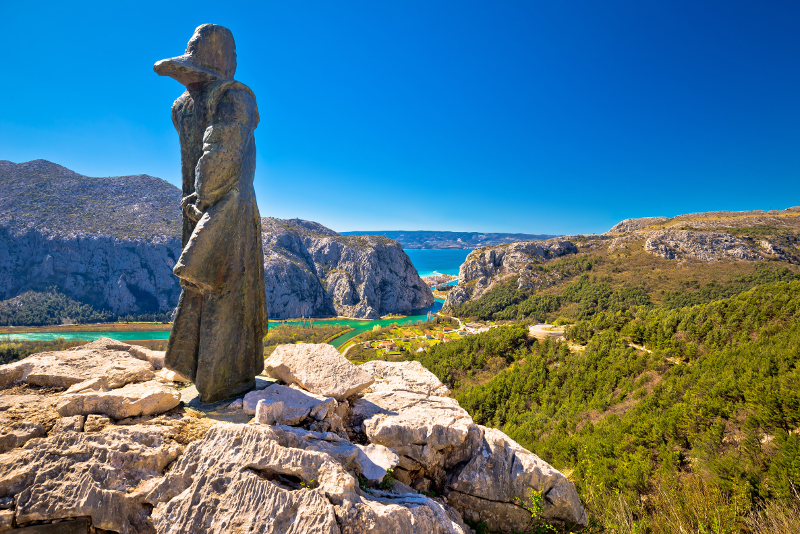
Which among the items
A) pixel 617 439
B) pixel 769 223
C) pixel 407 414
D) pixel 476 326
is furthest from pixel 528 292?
pixel 407 414

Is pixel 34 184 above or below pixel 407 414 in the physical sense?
above

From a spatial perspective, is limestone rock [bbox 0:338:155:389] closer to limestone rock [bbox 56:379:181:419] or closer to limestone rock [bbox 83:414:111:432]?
limestone rock [bbox 56:379:181:419]

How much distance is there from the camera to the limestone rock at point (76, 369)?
5.40 meters

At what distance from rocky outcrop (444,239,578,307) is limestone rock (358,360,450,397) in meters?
112

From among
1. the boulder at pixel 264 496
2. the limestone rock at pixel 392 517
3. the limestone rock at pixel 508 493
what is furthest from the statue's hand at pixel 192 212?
the limestone rock at pixel 508 493

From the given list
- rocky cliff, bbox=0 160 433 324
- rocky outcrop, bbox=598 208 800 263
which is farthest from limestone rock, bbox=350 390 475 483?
rocky cliff, bbox=0 160 433 324

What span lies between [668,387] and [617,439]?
585 centimetres

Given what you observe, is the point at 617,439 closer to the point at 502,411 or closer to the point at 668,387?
the point at 668,387

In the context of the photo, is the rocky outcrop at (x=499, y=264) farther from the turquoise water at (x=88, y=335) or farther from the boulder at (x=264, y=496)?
the boulder at (x=264, y=496)

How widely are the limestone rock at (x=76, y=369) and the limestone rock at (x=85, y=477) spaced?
6.77ft

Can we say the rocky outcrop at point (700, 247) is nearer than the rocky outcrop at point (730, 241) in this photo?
No

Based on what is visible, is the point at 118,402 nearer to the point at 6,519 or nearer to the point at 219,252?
the point at 6,519

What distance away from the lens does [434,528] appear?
384 centimetres

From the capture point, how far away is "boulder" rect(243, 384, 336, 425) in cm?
507
